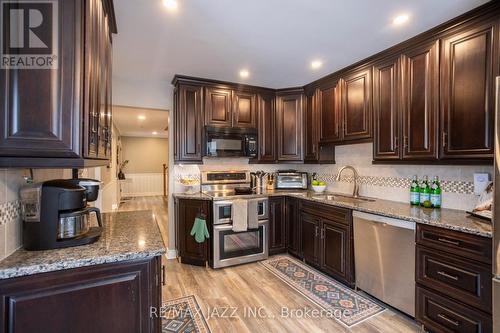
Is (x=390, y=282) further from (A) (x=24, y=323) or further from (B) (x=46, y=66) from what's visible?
(B) (x=46, y=66)

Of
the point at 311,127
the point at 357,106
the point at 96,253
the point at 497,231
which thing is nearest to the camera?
the point at 96,253

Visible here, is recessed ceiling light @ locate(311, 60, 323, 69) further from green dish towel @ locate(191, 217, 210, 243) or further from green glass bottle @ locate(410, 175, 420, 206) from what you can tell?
green dish towel @ locate(191, 217, 210, 243)

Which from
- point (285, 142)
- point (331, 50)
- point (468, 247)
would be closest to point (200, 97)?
point (285, 142)

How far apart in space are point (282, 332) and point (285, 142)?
2579 millimetres

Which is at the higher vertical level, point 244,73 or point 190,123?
point 244,73

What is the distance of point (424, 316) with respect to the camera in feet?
6.36

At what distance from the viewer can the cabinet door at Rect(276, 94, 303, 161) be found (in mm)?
3830

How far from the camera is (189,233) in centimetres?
325

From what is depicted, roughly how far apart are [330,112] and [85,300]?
3.14m

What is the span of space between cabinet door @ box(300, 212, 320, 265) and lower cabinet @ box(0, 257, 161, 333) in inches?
84.4

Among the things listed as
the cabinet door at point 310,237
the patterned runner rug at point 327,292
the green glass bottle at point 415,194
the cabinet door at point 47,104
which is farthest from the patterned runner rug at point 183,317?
the green glass bottle at point 415,194

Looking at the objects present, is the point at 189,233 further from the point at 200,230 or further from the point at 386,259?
the point at 386,259

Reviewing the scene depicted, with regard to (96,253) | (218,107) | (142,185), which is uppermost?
(218,107)

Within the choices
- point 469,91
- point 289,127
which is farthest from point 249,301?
point 469,91
